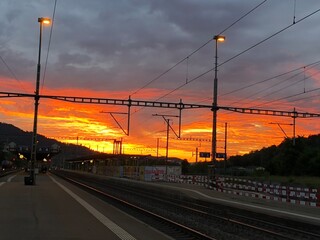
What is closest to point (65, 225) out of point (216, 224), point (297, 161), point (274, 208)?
point (216, 224)

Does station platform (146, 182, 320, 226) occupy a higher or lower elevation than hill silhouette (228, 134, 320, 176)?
lower

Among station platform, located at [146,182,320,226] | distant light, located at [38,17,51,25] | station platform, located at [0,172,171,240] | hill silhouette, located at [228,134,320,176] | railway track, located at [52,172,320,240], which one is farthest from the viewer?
hill silhouette, located at [228,134,320,176]

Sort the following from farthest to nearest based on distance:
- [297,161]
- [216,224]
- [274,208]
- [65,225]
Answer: [297,161] → [274,208] → [216,224] → [65,225]

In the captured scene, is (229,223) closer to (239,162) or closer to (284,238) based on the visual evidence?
(284,238)

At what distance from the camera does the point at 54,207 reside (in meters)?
22.0

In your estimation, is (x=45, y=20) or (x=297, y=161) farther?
(x=297, y=161)

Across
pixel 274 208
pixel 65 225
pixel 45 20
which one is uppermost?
pixel 45 20

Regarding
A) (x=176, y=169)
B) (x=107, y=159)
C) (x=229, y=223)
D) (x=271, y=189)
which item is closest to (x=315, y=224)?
(x=229, y=223)

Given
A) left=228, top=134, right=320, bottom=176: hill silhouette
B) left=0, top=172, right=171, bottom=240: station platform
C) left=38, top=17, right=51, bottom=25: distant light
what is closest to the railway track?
left=0, top=172, right=171, bottom=240: station platform

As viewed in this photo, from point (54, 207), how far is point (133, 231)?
304 inches

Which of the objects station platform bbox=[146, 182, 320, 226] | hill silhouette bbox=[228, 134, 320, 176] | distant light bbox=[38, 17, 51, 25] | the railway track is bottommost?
the railway track

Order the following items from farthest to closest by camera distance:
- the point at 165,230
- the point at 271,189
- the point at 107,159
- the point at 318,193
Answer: the point at 107,159, the point at 271,189, the point at 318,193, the point at 165,230

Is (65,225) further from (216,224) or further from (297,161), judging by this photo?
(297,161)

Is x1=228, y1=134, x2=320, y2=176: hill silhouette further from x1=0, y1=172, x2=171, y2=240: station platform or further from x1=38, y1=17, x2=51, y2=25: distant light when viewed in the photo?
x1=0, y1=172, x2=171, y2=240: station platform
